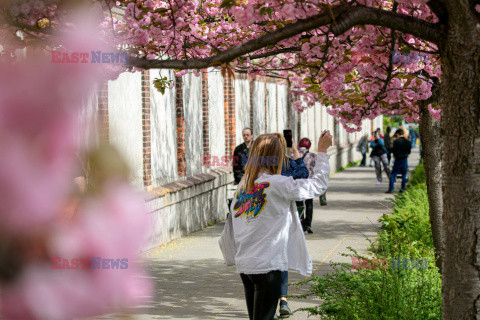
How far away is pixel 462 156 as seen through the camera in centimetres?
364

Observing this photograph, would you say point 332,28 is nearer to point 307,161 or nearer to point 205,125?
point 307,161

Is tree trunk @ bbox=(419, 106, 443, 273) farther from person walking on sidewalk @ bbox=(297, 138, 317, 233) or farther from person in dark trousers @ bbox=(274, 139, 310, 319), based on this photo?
person walking on sidewalk @ bbox=(297, 138, 317, 233)

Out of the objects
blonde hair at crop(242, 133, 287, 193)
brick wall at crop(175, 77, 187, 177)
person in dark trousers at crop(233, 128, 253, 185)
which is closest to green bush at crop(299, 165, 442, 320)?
blonde hair at crop(242, 133, 287, 193)

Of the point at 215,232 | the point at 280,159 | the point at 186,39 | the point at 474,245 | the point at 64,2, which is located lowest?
the point at 215,232

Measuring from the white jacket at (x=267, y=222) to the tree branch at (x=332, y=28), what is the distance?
4.52 feet

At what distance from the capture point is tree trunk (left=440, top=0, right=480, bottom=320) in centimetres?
361

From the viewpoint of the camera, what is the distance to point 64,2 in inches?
32.7

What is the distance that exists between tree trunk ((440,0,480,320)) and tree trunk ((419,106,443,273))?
14.8 ft

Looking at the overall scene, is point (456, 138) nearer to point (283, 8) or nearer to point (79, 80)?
point (283, 8)

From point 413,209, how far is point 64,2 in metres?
11.6

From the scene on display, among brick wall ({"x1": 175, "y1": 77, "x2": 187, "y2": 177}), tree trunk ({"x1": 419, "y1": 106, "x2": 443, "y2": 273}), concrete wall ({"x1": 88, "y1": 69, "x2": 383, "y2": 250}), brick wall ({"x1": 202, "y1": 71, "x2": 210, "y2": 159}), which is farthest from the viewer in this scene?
brick wall ({"x1": 202, "y1": 71, "x2": 210, "y2": 159})

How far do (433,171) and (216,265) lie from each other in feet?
11.1

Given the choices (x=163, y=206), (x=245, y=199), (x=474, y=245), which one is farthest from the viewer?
(x=163, y=206)

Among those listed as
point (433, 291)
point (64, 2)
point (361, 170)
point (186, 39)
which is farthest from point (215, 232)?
point (361, 170)
